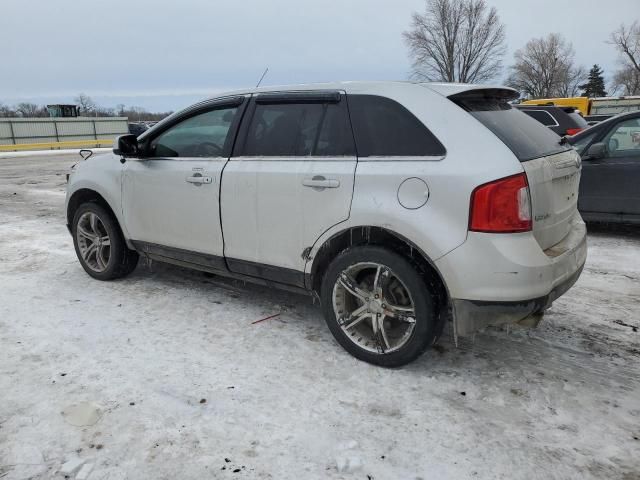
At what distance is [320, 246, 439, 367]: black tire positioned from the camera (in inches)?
117

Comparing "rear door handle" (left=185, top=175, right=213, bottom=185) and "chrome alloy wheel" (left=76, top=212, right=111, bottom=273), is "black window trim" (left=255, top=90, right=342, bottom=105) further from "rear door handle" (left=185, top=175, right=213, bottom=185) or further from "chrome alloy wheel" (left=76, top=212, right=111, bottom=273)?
"chrome alloy wheel" (left=76, top=212, right=111, bottom=273)

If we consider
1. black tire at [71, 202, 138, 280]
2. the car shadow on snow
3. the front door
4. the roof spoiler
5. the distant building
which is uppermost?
the distant building

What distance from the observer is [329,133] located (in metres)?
3.39

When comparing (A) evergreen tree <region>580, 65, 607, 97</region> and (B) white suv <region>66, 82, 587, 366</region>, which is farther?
(A) evergreen tree <region>580, 65, 607, 97</region>

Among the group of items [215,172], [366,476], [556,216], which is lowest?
[366,476]

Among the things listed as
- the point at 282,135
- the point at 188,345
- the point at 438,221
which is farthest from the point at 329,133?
the point at 188,345

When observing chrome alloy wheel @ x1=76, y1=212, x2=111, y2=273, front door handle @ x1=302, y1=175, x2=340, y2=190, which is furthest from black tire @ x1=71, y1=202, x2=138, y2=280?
front door handle @ x1=302, y1=175, x2=340, y2=190

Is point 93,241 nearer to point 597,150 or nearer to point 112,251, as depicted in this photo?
point 112,251

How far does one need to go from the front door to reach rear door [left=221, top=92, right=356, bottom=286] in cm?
15

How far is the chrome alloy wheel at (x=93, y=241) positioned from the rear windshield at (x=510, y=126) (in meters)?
3.44

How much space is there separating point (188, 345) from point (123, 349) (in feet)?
1.42

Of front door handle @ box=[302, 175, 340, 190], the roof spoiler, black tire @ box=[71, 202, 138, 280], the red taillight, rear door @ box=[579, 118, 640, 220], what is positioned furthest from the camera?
rear door @ box=[579, 118, 640, 220]

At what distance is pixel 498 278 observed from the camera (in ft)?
9.14

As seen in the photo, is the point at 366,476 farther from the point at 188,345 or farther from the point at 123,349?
the point at 123,349
